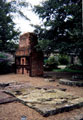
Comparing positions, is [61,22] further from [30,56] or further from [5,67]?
[5,67]

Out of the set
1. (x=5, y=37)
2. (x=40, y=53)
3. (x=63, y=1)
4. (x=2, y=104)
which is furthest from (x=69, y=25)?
(x=2, y=104)

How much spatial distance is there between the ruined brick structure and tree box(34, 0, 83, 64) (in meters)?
1.10

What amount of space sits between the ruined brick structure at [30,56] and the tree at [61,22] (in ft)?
3.62

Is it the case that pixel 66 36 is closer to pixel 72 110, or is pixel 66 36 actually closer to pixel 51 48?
pixel 51 48

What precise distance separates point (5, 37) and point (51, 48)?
18.8ft

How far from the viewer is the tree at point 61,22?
8961 millimetres

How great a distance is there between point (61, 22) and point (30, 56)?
12.1 feet

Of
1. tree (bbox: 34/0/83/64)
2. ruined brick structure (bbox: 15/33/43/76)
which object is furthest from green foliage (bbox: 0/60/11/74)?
tree (bbox: 34/0/83/64)

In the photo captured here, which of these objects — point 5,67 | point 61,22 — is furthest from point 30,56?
point 5,67

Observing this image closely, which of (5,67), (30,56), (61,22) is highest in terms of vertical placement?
(61,22)

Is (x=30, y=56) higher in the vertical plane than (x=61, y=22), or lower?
lower

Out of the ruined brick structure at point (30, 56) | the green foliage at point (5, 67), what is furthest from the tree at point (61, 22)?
the green foliage at point (5, 67)

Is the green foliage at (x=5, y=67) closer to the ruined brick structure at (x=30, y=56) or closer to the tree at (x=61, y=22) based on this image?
the ruined brick structure at (x=30, y=56)

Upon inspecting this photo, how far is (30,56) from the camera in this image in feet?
36.9
